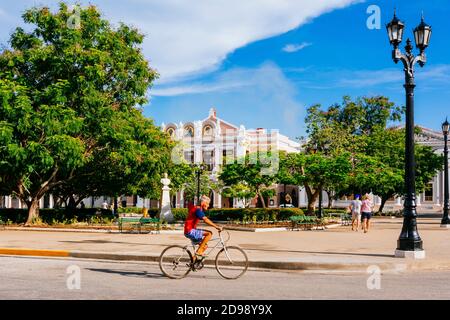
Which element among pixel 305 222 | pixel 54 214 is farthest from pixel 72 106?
pixel 305 222

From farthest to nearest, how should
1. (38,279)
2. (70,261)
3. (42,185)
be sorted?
1. (42,185)
2. (70,261)
3. (38,279)

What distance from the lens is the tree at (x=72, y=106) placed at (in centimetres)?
A: 2914

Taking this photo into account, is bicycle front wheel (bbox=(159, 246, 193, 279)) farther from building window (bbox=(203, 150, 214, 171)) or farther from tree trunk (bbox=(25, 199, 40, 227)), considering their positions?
building window (bbox=(203, 150, 214, 171))

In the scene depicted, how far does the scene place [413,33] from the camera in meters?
15.8

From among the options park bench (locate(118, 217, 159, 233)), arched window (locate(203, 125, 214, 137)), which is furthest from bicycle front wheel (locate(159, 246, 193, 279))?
arched window (locate(203, 125, 214, 137))

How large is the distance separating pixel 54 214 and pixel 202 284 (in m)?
29.9

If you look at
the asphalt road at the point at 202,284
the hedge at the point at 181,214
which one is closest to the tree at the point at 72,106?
the hedge at the point at 181,214

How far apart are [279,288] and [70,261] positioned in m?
7.06

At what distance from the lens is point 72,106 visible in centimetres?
3206

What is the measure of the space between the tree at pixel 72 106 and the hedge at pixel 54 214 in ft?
5.48

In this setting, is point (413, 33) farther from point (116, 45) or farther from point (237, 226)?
point (116, 45)

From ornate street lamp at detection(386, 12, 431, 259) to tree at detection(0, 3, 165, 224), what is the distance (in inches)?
733

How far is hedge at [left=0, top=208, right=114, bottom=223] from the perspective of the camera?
3581cm
